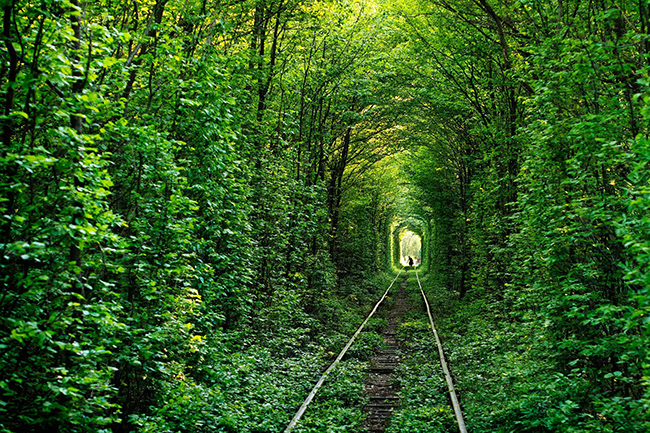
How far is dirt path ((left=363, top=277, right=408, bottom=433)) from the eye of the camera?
6.68 metres

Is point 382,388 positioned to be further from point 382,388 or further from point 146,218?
point 146,218


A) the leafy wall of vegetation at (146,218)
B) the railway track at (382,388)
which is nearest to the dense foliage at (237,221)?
the leafy wall of vegetation at (146,218)

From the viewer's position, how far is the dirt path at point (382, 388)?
6682 mm

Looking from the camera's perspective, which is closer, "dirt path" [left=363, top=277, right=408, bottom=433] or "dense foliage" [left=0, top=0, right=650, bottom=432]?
"dense foliage" [left=0, top=0, right=650, bottom=432]

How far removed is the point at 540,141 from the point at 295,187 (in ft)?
23.8

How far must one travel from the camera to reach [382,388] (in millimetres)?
8391

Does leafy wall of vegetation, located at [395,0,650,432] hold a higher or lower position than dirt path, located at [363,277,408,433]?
higher

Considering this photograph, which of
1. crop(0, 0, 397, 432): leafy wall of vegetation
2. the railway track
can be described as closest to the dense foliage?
crop(0, 0, 397, 432): leafy wall of vegetation

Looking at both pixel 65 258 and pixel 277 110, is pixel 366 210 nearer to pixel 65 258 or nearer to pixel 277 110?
pixel 277 110

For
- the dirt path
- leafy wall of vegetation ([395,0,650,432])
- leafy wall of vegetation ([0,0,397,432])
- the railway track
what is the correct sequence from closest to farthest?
1. leafy wall of vegetation ([0,0,397,432])
2. leafy wall of vegetation ([395,0,650,432])
3. the railway track
4. the dirt path

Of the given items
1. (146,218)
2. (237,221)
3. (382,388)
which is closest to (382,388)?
(382,388)

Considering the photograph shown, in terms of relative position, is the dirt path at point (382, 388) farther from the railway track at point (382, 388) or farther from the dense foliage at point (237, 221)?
the dense foliage at point (237, 221)

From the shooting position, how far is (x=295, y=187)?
12.1m

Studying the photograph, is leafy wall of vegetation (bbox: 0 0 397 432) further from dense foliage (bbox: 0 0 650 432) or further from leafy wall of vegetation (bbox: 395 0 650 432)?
leafy wall of vegetation (bbox: 395 0 650 432)
